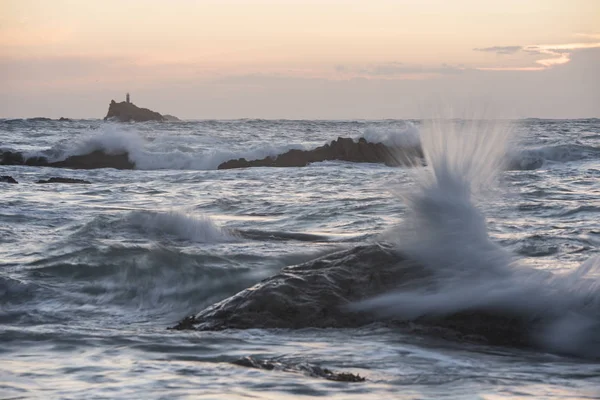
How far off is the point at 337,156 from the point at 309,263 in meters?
19.8

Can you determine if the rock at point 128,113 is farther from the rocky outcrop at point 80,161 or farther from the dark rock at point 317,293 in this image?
the dark rock at point 317,293

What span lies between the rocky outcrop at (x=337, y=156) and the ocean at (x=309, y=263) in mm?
10526

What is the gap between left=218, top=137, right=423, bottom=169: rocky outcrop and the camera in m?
25.1

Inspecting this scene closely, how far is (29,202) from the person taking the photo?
13.7 m

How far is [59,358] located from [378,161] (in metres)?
21.9

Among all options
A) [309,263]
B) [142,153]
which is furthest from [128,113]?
[309,263]

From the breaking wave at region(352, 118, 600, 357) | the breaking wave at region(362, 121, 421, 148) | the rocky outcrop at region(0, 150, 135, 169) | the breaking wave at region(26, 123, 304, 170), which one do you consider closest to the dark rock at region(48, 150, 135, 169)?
the rocky outcrop at region(0, 150, 135, 169)

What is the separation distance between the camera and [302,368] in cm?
423

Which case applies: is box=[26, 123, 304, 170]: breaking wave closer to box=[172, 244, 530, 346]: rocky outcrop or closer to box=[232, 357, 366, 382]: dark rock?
box=[172, 244, 530, 346]: rocky outcrop

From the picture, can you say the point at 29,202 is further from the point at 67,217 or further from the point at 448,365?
the point at 448,365

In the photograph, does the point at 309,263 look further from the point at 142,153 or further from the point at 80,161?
the point at 142,153

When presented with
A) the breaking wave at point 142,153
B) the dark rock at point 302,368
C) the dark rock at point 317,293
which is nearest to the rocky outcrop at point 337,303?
the dark rock at point 317,293

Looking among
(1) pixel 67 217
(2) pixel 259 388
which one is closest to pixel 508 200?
(1) pixel 67 217

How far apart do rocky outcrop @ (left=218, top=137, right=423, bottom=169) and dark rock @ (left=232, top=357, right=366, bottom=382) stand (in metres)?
20.6
